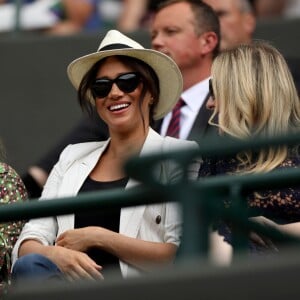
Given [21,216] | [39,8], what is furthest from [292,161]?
[39,8]

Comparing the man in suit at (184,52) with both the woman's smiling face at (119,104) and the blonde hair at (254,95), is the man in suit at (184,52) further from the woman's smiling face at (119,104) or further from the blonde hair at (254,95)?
the blonde hair at (254,95)

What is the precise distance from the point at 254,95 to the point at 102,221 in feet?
2.91

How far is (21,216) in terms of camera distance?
5438 mm

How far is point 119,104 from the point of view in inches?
288

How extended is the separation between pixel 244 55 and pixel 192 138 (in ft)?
4.51

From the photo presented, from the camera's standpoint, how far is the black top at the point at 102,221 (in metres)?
6.89

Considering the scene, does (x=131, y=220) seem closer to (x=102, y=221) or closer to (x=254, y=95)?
(x=102, y=221)

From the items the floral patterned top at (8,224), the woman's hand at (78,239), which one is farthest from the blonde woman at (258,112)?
the floral patterned top at (8,224)

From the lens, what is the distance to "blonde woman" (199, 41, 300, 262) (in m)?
6.52

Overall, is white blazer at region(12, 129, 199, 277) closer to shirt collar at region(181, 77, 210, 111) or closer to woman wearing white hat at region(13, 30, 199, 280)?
woman wearing white hat at region(13, 30, 199, 280)

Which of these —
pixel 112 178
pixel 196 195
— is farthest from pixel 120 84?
pixel 196 195

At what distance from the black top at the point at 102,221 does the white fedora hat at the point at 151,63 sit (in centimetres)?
62

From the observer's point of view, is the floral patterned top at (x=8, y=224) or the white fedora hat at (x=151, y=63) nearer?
the floral patterned top at (x=8, y=224)

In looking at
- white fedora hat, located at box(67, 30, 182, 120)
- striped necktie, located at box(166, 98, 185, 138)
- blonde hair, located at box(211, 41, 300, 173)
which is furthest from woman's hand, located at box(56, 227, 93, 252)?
striped necktie, located at box(166, 98, 185, 138)
